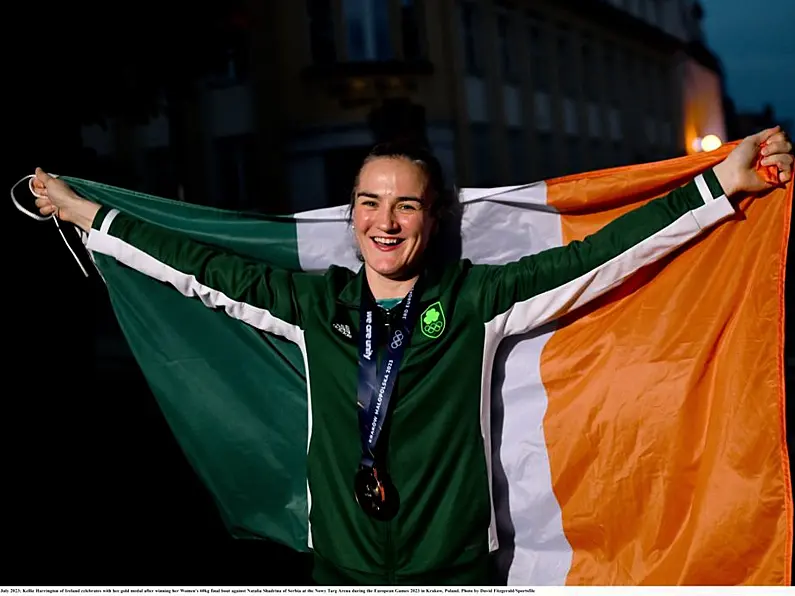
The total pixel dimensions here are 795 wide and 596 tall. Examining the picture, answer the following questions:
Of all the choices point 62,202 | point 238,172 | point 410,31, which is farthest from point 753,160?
point 62,202

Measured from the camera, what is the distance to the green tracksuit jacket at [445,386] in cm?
211

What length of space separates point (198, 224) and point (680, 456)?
1.56 m

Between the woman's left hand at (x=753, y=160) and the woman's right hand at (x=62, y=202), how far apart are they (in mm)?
1752

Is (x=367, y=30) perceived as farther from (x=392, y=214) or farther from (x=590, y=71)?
(x=392, y=214)

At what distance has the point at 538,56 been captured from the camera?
295cm

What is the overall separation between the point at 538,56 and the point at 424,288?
3.94 ft

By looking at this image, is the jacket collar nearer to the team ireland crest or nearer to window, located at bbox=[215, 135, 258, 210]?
the team ireland crest

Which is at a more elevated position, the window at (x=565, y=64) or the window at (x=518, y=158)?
the window at (x=565, y=64)

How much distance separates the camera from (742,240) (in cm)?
219

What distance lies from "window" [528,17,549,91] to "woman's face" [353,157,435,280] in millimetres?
991

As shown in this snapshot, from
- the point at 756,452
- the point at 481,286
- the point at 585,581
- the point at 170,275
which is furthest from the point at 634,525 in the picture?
the point at 170,275

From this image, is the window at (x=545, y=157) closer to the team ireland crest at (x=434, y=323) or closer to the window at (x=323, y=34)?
the window at (x=323, y=34)

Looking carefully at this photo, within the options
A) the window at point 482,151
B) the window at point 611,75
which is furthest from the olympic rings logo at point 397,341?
the window at point 611,75

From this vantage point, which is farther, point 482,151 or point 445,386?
point 482,151
